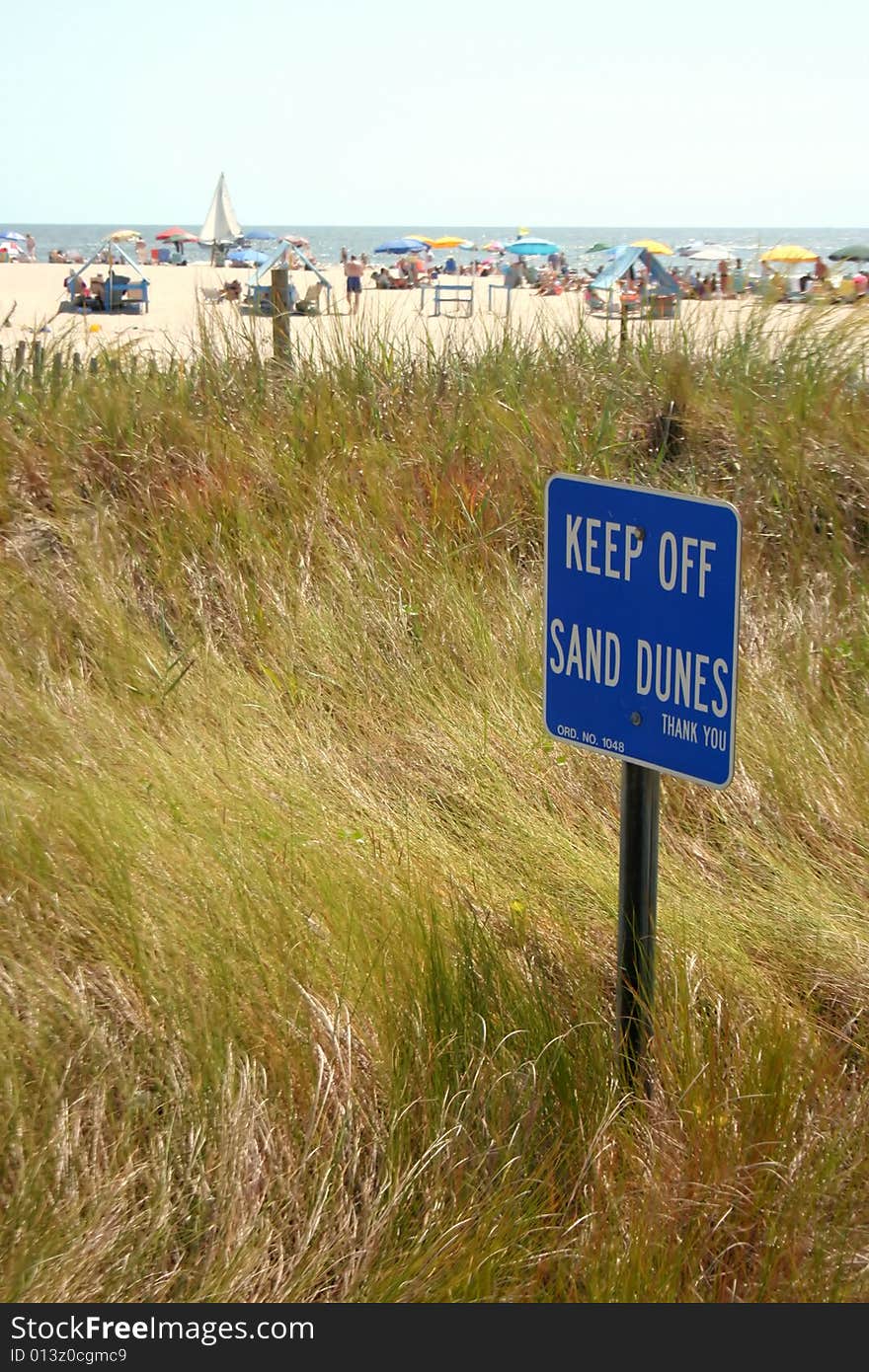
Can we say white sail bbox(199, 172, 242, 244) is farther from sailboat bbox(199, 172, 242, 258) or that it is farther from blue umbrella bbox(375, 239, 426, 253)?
blue umbrella bbox(375, 239, 426, 253)

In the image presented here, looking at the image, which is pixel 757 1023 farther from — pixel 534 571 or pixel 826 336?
A: pixel 826 336

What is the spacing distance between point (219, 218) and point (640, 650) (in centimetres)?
4165

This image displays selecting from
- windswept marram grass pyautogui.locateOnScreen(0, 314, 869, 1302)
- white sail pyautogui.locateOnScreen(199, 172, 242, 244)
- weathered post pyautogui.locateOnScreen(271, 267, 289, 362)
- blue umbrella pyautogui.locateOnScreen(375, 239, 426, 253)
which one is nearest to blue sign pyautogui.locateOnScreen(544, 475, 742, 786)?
windswept marram grass pyautogui.locateOnScreen(0, 314, 869, 1302)

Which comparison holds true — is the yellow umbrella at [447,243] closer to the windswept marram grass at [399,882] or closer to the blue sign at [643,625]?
the windswept marram grass at [399,882]

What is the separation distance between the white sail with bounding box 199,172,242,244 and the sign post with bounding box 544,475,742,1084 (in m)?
38.8

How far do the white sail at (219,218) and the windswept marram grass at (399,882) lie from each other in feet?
116

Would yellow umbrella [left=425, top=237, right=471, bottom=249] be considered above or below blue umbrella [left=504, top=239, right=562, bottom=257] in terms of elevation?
above

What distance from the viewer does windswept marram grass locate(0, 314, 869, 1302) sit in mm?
2109

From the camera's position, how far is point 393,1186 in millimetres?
2166

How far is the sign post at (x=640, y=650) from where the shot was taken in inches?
82.0

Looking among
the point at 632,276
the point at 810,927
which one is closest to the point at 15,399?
the point at 632,276
